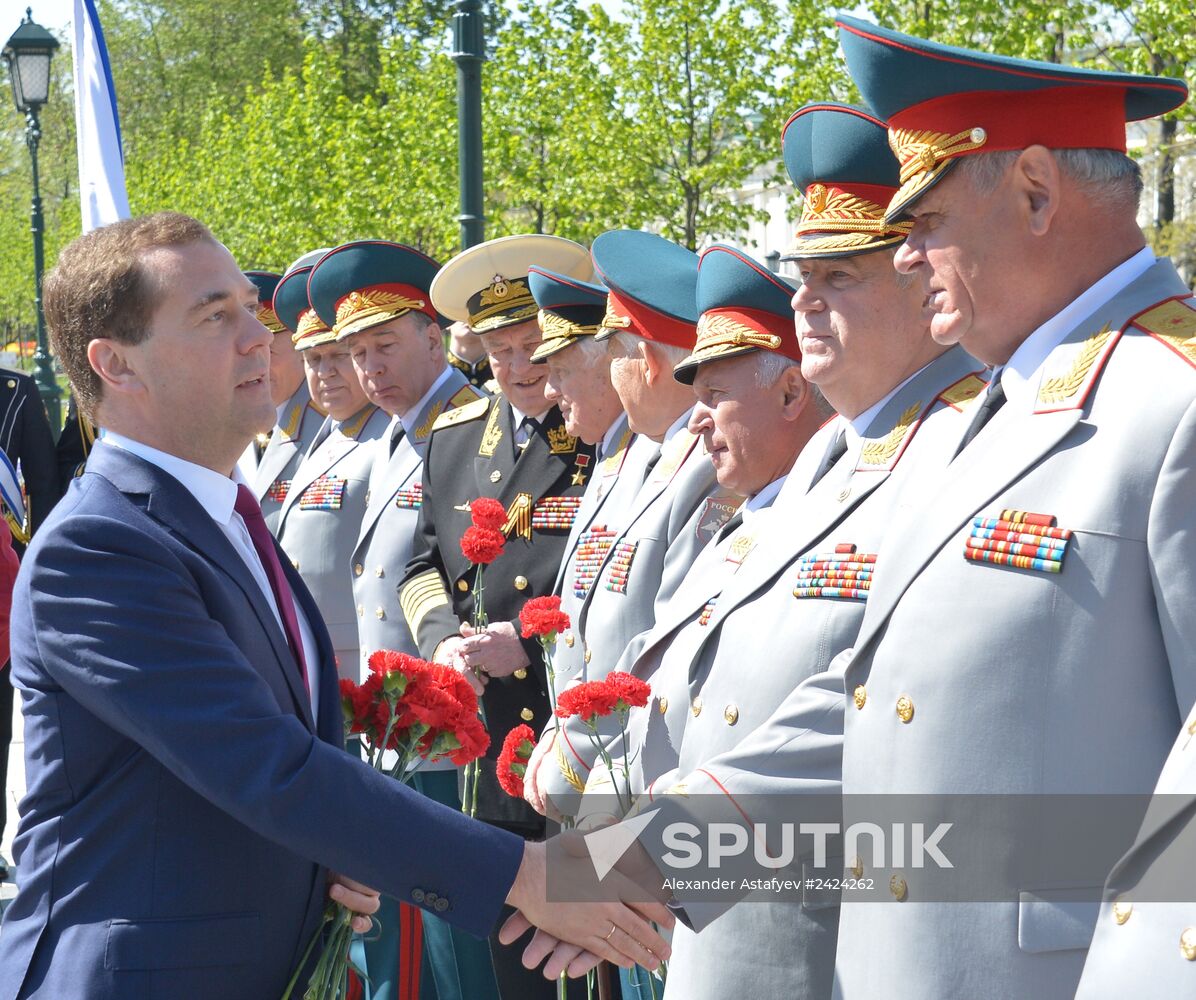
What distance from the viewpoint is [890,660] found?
7.82 feet

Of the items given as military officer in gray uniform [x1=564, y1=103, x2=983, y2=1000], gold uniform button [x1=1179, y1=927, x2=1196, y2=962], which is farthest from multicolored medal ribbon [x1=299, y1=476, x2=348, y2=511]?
gold uniform button [x1=1179, y1=927, x2=1196, y2=962]

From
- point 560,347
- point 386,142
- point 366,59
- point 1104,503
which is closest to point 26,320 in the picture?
point 366,59

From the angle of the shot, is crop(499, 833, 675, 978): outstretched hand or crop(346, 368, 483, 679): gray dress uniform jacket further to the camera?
crop(346, 368, 483, 679): gray dress uniform jacket

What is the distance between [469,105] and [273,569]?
517 cm

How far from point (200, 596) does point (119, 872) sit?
423mm

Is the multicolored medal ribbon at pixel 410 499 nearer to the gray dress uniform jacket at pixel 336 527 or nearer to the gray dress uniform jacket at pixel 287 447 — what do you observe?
the gray dress uniform jacket at pixel 336 527

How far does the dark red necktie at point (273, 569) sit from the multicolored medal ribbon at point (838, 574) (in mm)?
922

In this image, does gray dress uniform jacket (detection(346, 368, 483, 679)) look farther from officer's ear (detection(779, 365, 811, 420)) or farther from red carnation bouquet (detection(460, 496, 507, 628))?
officer's ear (detection(779, 365, 811, 420))

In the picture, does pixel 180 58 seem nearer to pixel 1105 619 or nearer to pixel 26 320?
pixel 26 320

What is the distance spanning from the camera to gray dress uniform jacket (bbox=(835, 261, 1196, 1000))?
2123mm

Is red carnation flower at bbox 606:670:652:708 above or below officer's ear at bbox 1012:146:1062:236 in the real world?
below

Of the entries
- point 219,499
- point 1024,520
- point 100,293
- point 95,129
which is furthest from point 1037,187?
point 95,129

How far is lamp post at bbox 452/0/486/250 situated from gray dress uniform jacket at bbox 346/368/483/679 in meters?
1.82

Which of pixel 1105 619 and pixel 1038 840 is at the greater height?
pixel 1105 619
